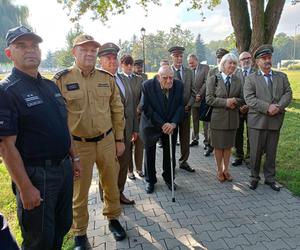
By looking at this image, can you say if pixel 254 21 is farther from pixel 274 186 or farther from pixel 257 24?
pixel 274 186

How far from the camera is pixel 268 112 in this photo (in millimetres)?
4809

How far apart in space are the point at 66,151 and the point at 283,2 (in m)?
7.79

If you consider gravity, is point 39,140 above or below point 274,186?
above

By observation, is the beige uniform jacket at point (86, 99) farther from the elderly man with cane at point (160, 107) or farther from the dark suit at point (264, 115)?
the dark suit at point (264, 115)

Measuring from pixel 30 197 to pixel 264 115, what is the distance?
3872 millimetres

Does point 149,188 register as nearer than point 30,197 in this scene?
No

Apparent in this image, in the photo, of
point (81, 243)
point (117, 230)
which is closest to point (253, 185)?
point (117, 230)

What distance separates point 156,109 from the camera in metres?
4.82

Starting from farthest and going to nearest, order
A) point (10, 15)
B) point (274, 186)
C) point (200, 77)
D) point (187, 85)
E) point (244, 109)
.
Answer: point (10, 15) → point (200, 77) → point (187, 85) → point (244, 109) → point (274, 186)

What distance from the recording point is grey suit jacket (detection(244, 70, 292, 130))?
4883 millimetres

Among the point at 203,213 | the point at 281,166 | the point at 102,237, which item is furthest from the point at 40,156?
the point at 281,166

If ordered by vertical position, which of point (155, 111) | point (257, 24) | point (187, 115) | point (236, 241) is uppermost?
point (257, 24)

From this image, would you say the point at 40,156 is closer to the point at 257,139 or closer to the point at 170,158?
the point at 170,158

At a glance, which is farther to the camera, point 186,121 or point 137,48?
point 137,48
